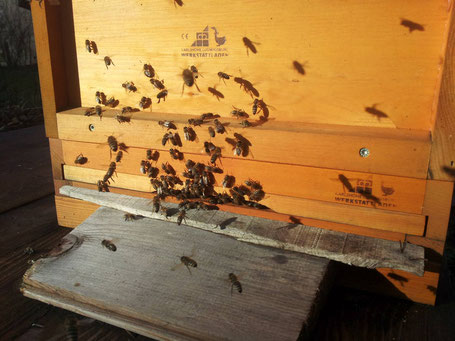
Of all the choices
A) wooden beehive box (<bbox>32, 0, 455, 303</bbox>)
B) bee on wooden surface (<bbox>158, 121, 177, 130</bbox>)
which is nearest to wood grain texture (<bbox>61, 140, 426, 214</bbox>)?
wooden beehive box (<bbox>32, 0, 455, 303</bbox>)

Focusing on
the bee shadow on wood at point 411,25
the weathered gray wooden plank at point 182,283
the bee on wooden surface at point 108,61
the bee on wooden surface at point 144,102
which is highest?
the bee shadow on wood at point 411,25

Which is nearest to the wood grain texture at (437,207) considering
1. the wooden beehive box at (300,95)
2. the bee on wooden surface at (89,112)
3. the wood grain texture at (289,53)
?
the wooden beehive box at (300,95)

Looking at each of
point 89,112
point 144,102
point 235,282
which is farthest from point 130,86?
point 235,282

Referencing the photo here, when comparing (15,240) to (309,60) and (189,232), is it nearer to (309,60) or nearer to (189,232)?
(189,232)

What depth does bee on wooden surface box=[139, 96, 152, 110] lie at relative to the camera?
2.11 meters

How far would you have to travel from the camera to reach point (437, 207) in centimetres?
157

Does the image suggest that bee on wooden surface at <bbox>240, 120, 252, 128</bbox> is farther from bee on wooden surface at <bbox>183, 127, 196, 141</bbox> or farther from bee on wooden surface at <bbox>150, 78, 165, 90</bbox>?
bee on wooden surface at <bbox>150, 78, 165, 90</bbox>

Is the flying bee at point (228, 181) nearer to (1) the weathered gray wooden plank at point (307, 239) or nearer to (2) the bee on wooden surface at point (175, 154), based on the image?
(1) the weathered gray wooden plank at point (307, 239)

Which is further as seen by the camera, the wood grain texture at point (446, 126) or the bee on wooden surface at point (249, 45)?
the bee on wooden surface at point (249, 45)

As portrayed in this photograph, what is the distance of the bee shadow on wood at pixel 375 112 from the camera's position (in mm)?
1661

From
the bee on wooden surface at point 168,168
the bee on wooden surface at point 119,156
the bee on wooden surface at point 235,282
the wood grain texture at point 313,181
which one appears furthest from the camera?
the bee on wooden surface at point 119,156

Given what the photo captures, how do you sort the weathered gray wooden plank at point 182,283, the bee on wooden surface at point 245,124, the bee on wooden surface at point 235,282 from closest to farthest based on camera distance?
1. the weathered gray wooden plank at point 182,283
2. the bee on wooden surface at point 235,282
3. the bee on wooden surface at point 245,124

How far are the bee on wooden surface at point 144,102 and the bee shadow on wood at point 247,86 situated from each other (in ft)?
1.75

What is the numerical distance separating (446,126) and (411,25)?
0.42 metres
